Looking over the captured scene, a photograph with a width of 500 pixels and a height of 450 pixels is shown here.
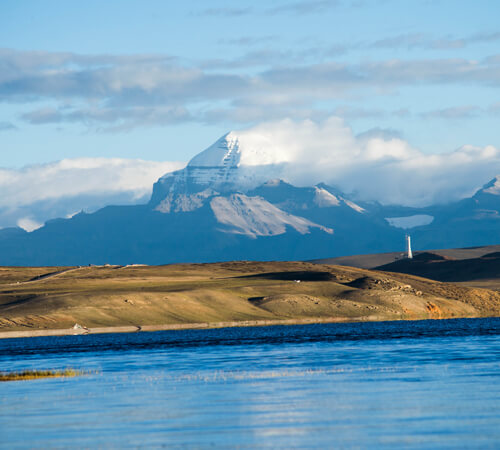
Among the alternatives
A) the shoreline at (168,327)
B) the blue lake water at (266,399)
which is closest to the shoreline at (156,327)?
the shoreline at (168,327)

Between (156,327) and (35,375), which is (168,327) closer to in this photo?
(156,327)

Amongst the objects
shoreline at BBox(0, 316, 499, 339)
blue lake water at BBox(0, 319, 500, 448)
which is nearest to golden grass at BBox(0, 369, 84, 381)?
blue lake water at BBox(0, 319, 500, 448)

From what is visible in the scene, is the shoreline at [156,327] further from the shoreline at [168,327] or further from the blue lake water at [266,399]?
the blue lake water at [266,399]

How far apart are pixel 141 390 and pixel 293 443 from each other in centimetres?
2381

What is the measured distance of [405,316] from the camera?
199625 millimetres

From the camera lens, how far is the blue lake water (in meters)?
42.5

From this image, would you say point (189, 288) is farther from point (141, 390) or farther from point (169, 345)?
point (141, 390)

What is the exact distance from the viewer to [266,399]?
56.2m

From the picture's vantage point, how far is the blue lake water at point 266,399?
4253 centimetres

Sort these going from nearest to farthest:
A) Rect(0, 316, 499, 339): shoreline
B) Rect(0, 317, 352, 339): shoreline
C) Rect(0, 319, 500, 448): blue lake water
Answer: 1. Rect(0, 319, 500, 448): blue lake water
2. Rect(0, 317, 352, 339): shoreline
3. Rect(0, 316, 499, 339): shoreline

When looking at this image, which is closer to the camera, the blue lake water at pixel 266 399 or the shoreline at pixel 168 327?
the blue lake water at pixel 266 399

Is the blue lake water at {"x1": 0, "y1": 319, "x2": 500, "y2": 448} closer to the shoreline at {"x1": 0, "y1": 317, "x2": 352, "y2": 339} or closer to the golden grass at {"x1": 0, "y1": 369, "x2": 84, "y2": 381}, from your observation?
the golden grass at {"x1": 0, "y1": 369, "x2": 84, "y2": 381}

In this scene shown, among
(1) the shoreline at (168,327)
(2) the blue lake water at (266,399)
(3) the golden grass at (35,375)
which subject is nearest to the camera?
(2) the blue lake water at (266,399)

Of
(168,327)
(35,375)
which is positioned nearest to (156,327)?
(168,327)
